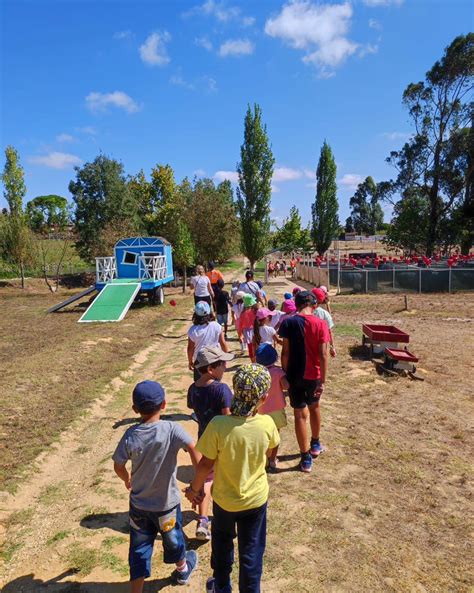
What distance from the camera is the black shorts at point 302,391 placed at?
15.0 ft

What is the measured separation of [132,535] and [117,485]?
75.8 inches

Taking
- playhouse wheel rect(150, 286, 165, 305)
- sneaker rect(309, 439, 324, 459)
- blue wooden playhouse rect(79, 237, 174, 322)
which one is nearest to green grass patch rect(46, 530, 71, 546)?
sneaker rect(309, 439, 324, 459)

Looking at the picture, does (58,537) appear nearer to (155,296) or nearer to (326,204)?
(155,296)

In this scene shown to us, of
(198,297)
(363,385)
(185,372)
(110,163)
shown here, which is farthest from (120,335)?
(110,163)

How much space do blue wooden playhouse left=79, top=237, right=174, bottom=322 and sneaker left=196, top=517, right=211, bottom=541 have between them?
Result: 12162 millimetres

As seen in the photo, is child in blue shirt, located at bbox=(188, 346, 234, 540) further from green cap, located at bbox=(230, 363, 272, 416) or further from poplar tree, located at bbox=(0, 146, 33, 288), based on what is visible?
poplar tree, located at bbox=(0, 146, 33, 288)

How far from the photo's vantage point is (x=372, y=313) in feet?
53.5

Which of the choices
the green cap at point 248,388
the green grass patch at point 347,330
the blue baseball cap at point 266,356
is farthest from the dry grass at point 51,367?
the green grass patch at point 347,330

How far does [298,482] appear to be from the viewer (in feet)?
14.8

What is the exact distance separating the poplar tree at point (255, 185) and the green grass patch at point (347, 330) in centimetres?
2087

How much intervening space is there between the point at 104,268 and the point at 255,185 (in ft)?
57.7

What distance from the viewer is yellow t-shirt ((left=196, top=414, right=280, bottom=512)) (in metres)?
2.56

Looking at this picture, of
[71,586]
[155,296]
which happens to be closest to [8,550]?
[71,586]

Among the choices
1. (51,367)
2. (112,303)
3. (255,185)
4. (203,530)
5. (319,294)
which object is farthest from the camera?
(255,185)
